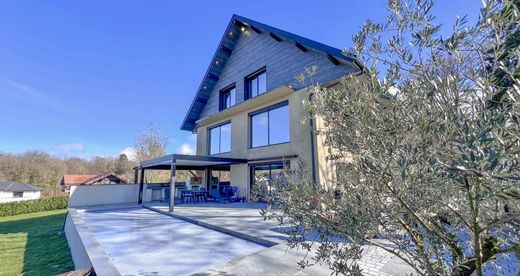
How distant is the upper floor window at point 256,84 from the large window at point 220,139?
92.7 inches

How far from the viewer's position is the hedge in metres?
19.0

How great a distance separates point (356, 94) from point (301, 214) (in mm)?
1109

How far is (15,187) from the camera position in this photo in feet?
101

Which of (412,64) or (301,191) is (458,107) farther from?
(301,191)

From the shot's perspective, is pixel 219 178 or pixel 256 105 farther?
pixel 219 178

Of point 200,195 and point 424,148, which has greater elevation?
point 424,148

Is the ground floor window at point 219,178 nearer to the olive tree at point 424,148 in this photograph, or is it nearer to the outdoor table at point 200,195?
the outdoor table at point 200,195

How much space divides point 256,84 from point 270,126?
10.3 feet

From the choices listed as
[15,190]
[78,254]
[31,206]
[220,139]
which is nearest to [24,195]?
[15,190]

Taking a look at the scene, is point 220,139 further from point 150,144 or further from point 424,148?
point 424,148

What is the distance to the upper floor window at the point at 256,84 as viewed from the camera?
1304 cm

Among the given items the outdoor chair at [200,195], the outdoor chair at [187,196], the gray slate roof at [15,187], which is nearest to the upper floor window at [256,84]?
the outdoor chair at [200,195]

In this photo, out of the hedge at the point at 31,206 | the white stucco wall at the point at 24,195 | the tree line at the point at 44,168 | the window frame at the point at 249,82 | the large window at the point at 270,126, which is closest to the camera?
the large window at the point at 270,126

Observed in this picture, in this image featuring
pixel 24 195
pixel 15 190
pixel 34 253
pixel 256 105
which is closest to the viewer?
pixel 34 253
